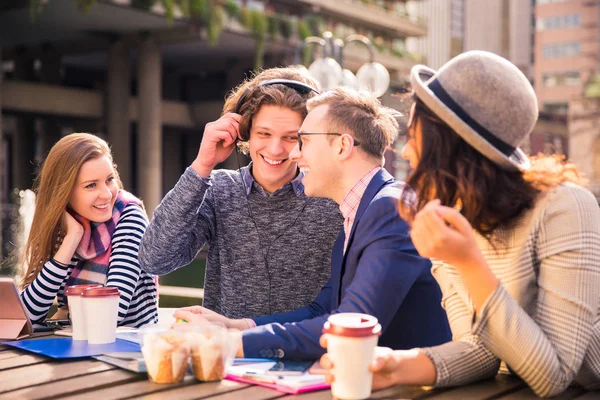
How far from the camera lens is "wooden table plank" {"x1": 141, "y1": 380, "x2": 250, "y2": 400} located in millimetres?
1890

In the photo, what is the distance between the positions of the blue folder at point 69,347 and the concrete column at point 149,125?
24.0 meters

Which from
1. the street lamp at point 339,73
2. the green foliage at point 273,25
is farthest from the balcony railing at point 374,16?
the street lamp at point 339,73

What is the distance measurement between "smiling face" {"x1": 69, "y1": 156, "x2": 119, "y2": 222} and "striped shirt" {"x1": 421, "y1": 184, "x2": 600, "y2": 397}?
1.82 meters

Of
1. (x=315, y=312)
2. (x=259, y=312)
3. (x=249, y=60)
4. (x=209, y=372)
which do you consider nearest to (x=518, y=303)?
(x=209, y=372)

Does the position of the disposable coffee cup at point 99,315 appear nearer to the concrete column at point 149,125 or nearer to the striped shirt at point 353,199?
the striped shirt at point 353,199

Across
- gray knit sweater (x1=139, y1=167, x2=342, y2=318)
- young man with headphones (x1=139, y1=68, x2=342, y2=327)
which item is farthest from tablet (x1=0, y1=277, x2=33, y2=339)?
gray knit sweater (x1=139, y1=167, x2=342, y2=318)

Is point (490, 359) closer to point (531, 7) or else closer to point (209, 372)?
point (209, 372)

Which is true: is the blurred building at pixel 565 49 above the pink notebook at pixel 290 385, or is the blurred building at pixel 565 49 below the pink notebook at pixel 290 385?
above

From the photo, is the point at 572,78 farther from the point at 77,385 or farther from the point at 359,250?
the point at 77,385

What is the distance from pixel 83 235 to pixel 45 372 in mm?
1247

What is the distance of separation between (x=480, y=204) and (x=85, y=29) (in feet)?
81.1

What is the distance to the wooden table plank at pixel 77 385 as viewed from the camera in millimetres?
1920

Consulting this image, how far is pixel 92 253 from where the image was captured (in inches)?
131

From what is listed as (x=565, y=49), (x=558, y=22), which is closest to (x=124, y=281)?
(x=565, y=49)
